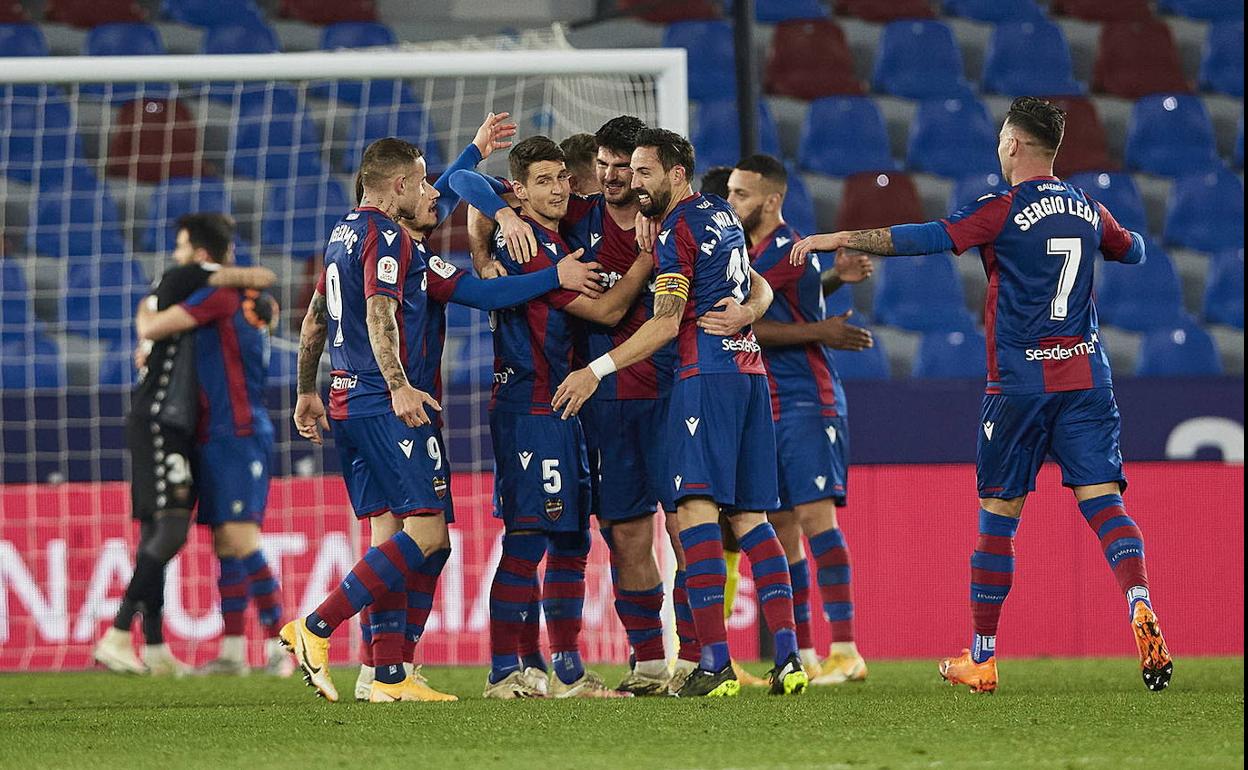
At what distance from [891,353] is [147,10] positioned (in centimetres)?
594

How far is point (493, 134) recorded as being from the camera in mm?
6289

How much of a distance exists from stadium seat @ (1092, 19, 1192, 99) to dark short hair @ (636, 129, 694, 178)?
26.3 ft

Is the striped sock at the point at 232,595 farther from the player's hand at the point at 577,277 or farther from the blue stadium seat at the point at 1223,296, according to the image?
the blue stadium seat at the point at 1223,296

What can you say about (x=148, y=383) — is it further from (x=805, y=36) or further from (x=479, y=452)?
(x=805, y=36)

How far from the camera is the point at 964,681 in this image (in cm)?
568

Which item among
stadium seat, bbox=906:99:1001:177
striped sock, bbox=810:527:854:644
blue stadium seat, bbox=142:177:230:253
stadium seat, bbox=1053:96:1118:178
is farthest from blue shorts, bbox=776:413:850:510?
stadium seat, bbox=1053:96:1118:178

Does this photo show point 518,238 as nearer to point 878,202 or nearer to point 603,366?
point 603,366

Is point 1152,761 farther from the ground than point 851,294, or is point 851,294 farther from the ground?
point 851,294

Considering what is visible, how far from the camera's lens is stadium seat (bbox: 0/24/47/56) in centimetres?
1164

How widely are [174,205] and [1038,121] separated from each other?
6.47m

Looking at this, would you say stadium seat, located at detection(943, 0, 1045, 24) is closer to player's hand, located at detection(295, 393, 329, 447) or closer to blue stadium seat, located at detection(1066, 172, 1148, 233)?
blue stadium seat, located at detection(1066, 172, 1148, 233)

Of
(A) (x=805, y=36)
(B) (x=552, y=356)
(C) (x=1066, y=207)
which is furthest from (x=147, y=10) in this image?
(C) (x=1066, y=207)

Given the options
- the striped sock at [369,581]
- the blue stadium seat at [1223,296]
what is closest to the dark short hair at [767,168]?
the striped sock at [369,581]

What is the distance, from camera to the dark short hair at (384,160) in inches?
223
